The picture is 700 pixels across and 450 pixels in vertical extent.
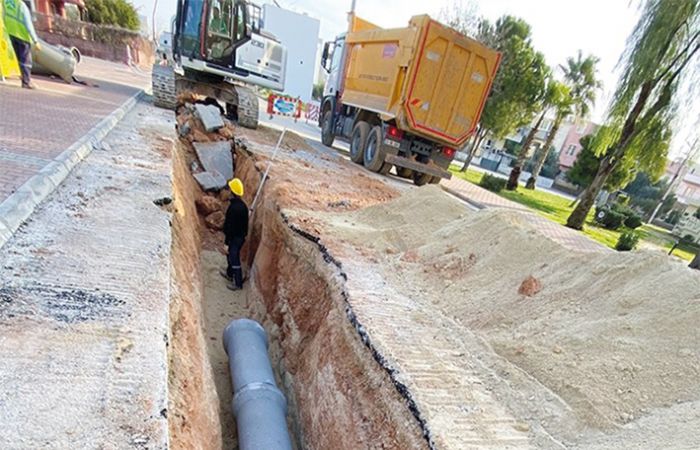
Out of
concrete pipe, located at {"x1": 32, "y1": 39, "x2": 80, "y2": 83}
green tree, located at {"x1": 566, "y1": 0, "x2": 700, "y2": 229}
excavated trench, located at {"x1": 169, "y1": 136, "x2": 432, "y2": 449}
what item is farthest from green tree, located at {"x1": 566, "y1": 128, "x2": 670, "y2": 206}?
concrete pipe, located at {"x1": 32, "y1": 39, "x2": 80, "y2": 83}

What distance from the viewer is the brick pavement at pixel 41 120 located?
411cm

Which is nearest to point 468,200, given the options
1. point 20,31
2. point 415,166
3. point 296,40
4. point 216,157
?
point 415,166

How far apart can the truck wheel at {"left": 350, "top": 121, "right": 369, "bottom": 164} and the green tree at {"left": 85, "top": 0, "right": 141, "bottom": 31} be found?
80.6 ft

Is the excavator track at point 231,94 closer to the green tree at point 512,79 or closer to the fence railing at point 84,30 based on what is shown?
the green tree at point 512,79

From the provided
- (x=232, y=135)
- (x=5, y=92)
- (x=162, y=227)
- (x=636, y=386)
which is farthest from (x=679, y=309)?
(x=5, y=92)

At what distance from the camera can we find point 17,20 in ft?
26.3

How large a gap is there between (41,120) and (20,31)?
3.86m

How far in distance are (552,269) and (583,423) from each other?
185 cm

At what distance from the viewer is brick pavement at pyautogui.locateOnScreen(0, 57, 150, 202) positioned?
162 inches

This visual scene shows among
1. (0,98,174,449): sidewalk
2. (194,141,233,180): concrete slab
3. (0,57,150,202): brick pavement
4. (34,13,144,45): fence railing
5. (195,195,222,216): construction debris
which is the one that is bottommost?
(195,195,222,216): construction debris

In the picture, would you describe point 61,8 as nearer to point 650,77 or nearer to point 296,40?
point 296,40

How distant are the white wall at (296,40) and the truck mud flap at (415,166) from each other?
75.5 ft

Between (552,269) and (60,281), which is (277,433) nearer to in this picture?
(60,281)

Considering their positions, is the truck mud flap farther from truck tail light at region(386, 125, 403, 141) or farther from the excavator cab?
the excavator cab
